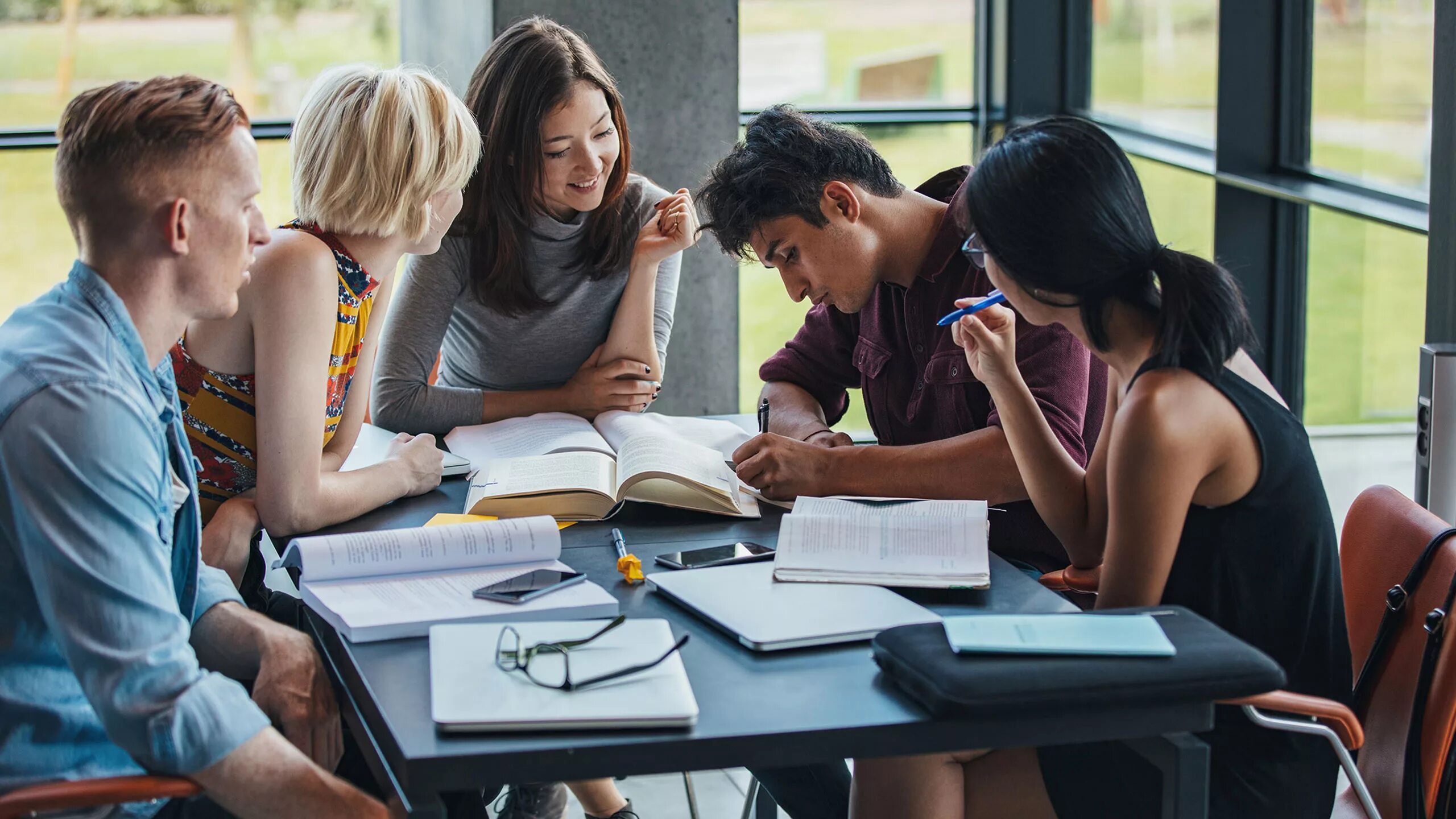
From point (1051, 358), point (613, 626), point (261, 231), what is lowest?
point (613, 626)

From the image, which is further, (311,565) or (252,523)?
(252,523)

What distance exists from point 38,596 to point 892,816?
1030mm

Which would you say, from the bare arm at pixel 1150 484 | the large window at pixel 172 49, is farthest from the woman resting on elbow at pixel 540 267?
the large window at pixel 172 49

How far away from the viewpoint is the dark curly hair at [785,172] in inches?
91.0

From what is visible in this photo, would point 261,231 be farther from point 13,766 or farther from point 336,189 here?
point 13,766

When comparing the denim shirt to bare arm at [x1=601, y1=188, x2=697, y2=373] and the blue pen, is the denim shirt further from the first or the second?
bare arm at [x1=601, y1=188, x2=697, y2=373]

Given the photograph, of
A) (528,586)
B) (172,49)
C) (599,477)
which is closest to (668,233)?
(599,477)

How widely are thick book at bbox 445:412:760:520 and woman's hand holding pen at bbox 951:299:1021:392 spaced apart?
40 centimetres

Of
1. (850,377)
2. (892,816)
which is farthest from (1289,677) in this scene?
(850,377)

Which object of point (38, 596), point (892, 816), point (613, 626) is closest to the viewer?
point (38, 596)

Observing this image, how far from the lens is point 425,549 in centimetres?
175

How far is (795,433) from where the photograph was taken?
2486mm

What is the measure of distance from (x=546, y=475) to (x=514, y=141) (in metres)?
0.90

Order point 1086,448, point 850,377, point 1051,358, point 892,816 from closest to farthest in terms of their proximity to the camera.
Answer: point 892,816
point 1051,358
point 1086,448
point 850,377
